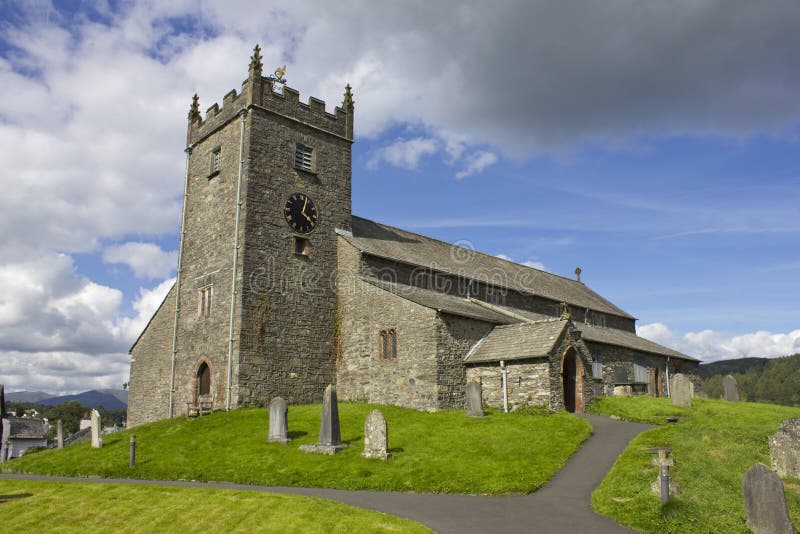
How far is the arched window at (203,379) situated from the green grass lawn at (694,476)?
19374 mm

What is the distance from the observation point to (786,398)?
10194 cm

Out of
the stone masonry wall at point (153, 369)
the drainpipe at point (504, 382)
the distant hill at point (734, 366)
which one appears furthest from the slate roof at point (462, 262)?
the distant hill at point (734, 366)

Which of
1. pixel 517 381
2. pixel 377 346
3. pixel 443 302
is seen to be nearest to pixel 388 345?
pixel 377 346

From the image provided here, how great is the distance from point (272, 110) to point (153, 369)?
16.1 m

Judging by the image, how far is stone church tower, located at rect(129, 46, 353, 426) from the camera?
27.1 meters

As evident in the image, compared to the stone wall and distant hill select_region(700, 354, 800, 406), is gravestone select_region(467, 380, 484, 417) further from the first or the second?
distant hill select_region(700, 354, 800, 406)

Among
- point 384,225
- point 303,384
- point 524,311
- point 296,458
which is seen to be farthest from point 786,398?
point 296,458

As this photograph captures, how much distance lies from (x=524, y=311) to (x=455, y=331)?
41.9ft

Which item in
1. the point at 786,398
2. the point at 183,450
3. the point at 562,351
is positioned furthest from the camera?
the point at 786,398

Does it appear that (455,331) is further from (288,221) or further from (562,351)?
(288,221)

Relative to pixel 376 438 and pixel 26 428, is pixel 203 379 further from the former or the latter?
pixel 26 428

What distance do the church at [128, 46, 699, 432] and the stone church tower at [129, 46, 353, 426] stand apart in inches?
2.9

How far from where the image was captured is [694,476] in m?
13.7

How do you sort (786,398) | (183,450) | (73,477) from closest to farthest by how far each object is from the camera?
1. (73,477)
2. (183,450)
3. (786,398)
